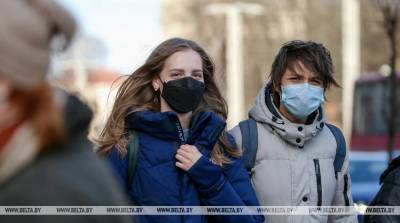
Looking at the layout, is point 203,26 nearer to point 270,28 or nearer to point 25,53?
point 270,28

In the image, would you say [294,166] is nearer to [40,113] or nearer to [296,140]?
[296,140]

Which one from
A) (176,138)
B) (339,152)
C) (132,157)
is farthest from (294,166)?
(132,157)

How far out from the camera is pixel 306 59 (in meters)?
3.93

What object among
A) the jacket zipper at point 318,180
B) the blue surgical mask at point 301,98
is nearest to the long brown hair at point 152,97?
the blue surgical mask at point 301,98

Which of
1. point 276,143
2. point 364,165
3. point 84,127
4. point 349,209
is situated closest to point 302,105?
point 276,143

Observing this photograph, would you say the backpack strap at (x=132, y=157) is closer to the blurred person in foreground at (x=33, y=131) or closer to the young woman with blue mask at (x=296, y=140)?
the young woman with blue mask at (x=296, y=140)

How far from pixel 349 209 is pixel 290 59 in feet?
2.29

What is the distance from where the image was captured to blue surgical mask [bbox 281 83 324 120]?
3855 millimetres

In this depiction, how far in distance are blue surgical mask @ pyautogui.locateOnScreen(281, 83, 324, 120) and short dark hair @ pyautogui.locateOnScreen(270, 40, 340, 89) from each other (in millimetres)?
75

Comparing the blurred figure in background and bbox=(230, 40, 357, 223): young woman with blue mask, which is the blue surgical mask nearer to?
bbox=(230, 40, 357, 223): young woman with blue mask

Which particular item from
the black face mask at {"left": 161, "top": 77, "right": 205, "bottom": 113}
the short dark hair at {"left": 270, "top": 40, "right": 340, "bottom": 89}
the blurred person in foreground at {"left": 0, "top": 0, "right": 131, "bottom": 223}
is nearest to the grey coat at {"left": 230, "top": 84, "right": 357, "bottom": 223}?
the short dark hair at {"left": 270, "top": 40, "right": 340, "bottom": 89}

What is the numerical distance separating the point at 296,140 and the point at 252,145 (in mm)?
197

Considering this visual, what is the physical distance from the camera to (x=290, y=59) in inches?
155

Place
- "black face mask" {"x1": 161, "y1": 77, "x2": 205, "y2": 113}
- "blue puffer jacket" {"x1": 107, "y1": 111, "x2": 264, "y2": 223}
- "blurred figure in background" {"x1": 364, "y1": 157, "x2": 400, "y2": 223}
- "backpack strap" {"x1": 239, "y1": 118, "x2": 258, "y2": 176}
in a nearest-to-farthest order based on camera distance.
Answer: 1. "blue puffer jacket" {"x1": 107, "y1": 111, "x2": 264, "y2": 223}
2. "black face mask" {"x1": 161, "y1": 77, "x2": 205, "y2": 113}
3. "blurred figure in background" {"x1": 364, "y1": 157, "x2": 400, "y2": 223}
4. "backpack strap" {"x1": 239, "y1": 118, "x2": 258, "y2": 176}
